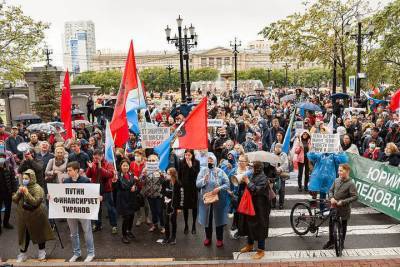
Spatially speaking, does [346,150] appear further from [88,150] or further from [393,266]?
[88,150]

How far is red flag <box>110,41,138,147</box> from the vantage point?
913cm

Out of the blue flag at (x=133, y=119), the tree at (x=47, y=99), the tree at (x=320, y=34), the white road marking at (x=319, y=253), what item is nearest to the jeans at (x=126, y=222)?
the white road marking at (x=319, y=253)

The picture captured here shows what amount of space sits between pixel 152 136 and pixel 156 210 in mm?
2395

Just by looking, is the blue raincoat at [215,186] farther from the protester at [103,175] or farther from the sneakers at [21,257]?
the sneakers at [21,257]

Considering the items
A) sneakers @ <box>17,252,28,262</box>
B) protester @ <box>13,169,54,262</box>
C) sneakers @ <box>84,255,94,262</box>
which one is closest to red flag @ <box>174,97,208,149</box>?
sneakers @ <box>84,255,94,262</box>

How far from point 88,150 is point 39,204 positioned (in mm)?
3941

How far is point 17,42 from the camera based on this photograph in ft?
76.5

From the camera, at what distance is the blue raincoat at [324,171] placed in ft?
30.0

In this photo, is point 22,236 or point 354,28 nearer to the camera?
point 22,236

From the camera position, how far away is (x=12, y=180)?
29.0 feet

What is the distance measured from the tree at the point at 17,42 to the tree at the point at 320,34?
17.0m

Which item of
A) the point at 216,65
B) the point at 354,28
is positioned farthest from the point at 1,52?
the point at 216,65

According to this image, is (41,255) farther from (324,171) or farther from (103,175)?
(324,171)

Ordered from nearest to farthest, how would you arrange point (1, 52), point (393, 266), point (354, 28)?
1. point (393, 266)
2. point (1, 52)
3. point (354, 28)
